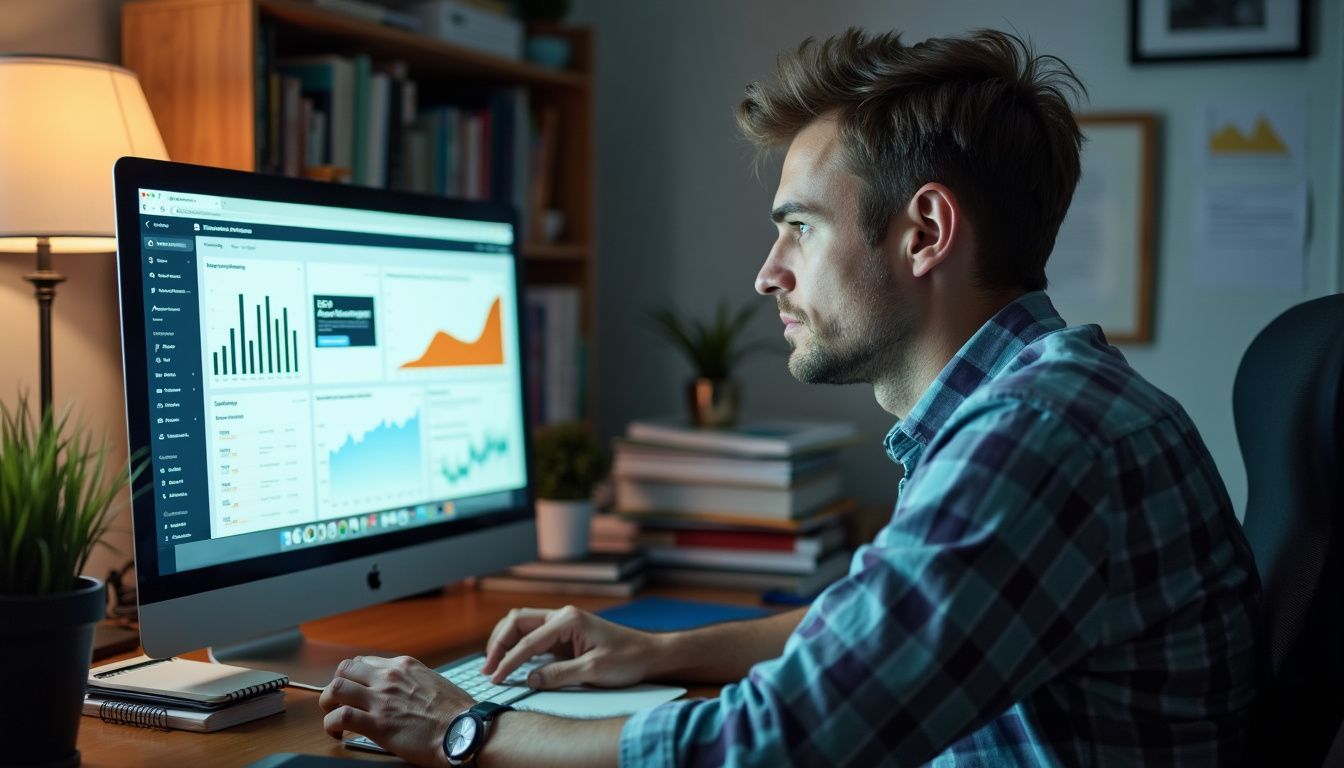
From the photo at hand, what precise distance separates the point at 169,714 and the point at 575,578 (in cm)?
75

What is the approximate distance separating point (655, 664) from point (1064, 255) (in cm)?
133

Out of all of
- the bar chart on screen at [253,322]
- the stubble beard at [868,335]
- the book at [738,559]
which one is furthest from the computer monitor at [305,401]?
the stubble beard at [868,335]

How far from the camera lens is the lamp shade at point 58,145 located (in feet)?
4.41

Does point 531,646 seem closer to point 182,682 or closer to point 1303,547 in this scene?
Answer: point 182,682

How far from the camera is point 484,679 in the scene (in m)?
1.30

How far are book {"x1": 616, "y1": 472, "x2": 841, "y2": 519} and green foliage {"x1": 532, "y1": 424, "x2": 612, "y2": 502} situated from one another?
0.09 m

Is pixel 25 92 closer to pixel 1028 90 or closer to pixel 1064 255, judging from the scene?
pixel 1028 90

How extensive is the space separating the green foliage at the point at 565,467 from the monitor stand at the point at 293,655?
1.69 feet

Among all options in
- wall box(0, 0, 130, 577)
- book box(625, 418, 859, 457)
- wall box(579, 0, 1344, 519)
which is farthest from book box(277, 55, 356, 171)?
wall box(579, 0, 1344, 519)

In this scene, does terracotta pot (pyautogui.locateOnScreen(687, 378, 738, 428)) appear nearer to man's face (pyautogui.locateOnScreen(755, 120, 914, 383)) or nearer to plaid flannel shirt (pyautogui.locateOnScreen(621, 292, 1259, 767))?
man's face (pyautogui.locateOnScreen(755, 120, 914, 383))

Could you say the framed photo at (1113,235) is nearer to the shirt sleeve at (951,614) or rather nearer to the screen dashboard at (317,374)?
the screen dashboard at (317,374)

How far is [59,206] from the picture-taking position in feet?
4.45

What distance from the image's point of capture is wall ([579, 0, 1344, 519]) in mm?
2211

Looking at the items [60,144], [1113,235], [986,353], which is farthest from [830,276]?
[1113,235]
